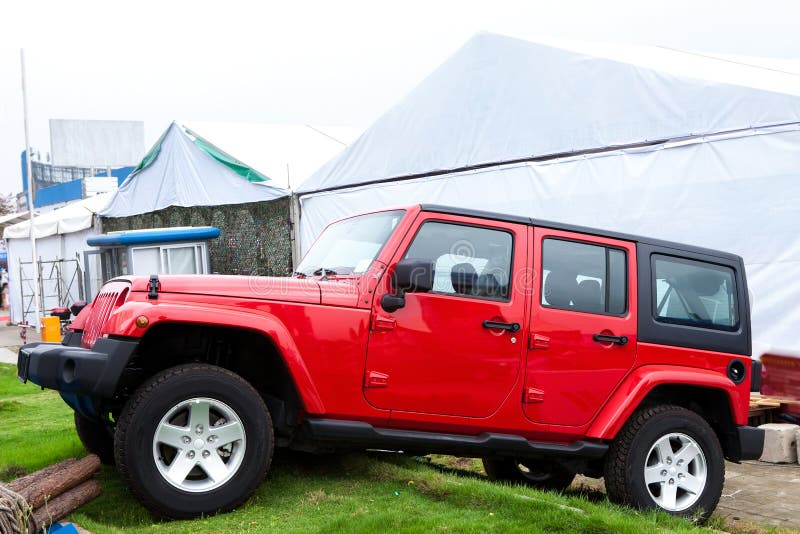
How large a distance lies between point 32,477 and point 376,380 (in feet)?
7.24

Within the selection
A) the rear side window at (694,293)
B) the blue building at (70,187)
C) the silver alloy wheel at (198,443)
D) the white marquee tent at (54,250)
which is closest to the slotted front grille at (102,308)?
the silver alloy wheel at (198,443)

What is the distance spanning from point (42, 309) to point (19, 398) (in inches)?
571

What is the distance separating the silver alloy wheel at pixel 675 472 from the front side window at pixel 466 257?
4.93 ft

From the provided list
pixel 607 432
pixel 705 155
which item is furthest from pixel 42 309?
pixel 607 432

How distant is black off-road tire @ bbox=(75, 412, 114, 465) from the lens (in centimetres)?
564

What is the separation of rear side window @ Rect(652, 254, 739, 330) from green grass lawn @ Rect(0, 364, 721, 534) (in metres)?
1.34

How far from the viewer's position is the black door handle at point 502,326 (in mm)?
4895

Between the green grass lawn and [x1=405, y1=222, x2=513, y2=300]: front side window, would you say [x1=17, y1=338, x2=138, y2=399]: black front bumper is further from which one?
[x1=405, y1=222, x2=513, y2=300]: front side window

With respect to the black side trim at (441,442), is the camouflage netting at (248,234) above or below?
above

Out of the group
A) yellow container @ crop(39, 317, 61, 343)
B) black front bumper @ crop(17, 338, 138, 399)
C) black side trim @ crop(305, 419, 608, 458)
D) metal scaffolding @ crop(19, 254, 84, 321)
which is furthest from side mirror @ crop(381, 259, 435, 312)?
metal scaffolding @ crop(19, 254, 84, 321)

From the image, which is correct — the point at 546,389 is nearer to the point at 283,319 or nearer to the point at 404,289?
the point at 404,289

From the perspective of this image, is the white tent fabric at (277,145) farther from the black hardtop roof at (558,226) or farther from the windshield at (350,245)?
the black hardtop roof at (558,226)

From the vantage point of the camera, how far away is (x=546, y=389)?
5055mm

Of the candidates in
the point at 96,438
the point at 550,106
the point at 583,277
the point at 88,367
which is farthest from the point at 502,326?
the point at 550,106
